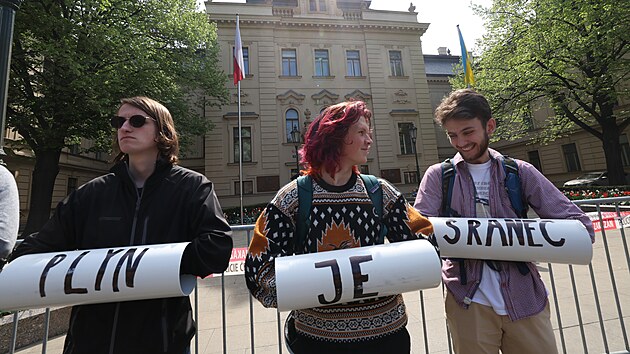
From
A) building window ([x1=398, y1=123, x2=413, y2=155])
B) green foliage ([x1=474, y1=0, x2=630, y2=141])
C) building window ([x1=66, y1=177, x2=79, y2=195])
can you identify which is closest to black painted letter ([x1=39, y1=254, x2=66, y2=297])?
green foliage ([x1=474, y1=0, x2=630, y2=141])

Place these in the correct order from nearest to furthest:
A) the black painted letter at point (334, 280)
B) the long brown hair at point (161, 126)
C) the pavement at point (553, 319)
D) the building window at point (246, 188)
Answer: the black painted letter at point (334, 280)
the long brown hair at point (161, 126)
the pavement at point (553, 319)
the building window at point (246, 188)

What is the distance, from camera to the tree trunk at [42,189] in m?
10.8

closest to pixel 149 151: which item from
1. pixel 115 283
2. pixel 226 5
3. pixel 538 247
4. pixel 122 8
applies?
pixel 115 283

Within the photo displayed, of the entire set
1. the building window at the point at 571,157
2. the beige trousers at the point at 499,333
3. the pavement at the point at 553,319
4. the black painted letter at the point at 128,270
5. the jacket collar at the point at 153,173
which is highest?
the building window at the point at 571,157

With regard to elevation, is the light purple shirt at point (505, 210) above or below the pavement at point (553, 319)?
above

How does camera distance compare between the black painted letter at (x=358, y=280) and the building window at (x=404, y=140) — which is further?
the building window at (x=404, y=140)

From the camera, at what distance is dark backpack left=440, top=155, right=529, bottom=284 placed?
5.94ft

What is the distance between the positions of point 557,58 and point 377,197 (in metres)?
→ 18.8

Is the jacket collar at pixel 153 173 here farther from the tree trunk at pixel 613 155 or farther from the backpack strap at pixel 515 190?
the tree trunk at pixel 613 155

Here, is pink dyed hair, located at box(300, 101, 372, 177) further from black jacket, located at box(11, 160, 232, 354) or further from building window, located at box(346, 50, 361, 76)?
building window, located at box(346, 50, 361, 76)

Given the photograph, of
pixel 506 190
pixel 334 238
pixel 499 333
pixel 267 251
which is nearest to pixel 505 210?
pixel 506 190

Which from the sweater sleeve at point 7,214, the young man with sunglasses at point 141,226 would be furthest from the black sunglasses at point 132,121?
the sweater sleeve at point 7,214

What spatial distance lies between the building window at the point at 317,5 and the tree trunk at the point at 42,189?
2051 centimetres

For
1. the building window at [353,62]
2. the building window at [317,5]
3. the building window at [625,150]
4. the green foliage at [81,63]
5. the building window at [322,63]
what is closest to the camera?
the green foliage at [81,63]
